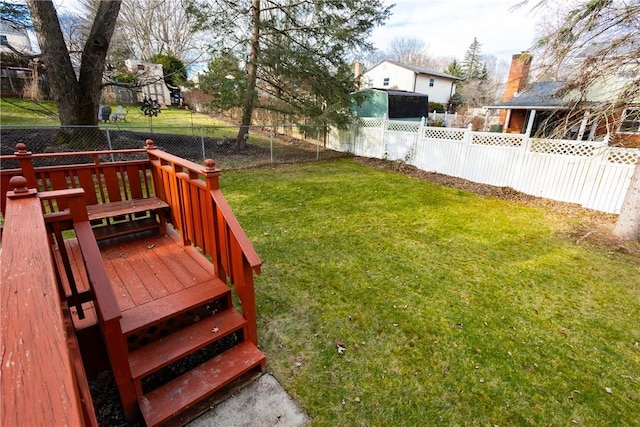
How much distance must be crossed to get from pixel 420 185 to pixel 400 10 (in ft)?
20.6

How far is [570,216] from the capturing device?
19.6 ft

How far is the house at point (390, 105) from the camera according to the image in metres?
13.2

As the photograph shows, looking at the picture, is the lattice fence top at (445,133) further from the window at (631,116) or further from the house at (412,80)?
the house at (412,80)

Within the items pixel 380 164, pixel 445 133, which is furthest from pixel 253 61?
pixel 445 133

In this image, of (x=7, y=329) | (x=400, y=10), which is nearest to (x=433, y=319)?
(x=7, y=329)

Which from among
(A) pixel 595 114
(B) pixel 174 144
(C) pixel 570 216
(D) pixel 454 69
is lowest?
(C) pixel 570 216

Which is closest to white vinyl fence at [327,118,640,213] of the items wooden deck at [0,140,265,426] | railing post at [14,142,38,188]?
wooden deck at [0,140,265,426]

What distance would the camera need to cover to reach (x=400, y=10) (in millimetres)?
9867

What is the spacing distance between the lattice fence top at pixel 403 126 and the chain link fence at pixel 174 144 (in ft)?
7.26

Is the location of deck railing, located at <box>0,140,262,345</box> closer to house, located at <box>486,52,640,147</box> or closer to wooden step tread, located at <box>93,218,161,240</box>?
wooden step tread, located at <box>93,218,161,240</box>

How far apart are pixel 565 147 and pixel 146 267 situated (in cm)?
810

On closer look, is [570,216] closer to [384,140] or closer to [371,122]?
[384,140]

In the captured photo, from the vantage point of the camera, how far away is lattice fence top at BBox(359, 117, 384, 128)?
35.8 ft

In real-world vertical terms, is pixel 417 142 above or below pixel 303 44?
below
